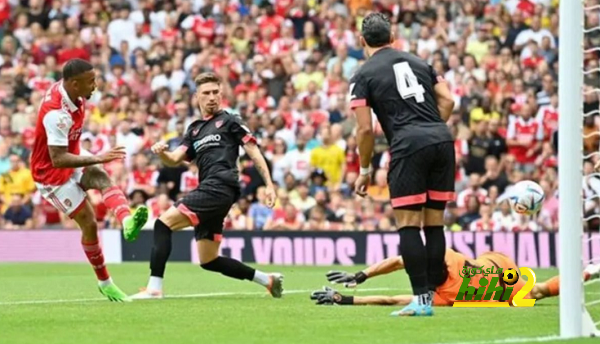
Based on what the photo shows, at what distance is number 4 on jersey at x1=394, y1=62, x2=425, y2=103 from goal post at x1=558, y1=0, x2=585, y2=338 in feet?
5.99

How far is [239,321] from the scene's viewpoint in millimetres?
11047

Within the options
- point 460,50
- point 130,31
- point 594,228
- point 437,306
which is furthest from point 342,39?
point 437,306

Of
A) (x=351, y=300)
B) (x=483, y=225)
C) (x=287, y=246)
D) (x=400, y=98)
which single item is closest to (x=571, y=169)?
(x=400, y=98)

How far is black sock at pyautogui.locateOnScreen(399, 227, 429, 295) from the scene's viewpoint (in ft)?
36.1

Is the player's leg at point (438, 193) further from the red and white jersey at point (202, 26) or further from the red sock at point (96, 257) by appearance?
the red and white jersey at point (202, 26)

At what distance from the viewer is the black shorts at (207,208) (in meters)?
14.2

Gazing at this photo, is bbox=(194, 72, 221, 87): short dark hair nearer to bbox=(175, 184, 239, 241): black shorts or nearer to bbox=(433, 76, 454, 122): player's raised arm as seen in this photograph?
bbox=(175, 184, 239, 241): black shorts

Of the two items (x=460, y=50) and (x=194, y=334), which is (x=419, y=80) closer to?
(x=194, y=334)

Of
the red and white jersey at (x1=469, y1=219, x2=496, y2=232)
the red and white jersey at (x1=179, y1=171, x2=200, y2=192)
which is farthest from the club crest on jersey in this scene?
the red and white jersey at (x1=179, y1=171, x2=200, y2=192)

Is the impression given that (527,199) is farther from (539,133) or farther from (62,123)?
(539,133)

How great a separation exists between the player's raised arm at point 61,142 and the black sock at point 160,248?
123 cm

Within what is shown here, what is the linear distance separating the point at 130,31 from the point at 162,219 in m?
16.0

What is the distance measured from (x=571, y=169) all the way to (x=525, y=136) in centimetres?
1485

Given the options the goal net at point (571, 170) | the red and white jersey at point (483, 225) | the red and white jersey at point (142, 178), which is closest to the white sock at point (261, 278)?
the goal net at point (571, 170)
